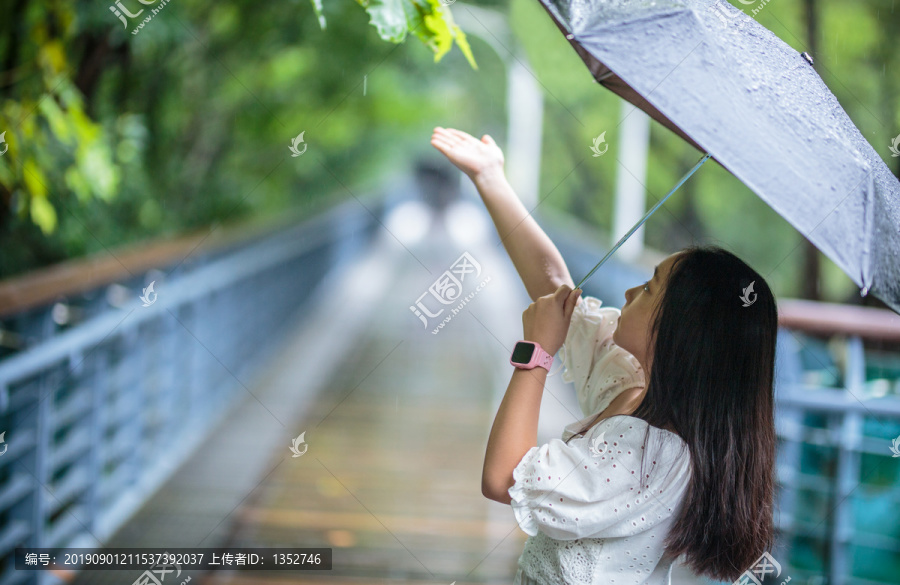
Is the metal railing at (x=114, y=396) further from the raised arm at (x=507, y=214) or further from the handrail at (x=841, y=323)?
the handrail at (x=841, y=323)

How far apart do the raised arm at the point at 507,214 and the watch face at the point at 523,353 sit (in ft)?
1.12

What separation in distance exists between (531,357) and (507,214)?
1.39 feet

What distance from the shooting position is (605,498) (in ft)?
4.03

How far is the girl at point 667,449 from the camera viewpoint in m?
1.24

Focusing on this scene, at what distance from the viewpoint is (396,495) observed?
3811 mm

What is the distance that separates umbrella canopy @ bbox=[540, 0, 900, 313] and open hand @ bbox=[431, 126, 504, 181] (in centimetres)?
45

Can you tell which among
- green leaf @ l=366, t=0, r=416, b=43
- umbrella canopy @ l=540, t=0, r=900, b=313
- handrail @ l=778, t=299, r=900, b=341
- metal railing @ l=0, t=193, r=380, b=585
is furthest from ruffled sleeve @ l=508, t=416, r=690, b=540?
metal railing @ l=0, t=193, r=380, b=585

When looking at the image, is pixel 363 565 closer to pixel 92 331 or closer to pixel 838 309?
pixel 92 331

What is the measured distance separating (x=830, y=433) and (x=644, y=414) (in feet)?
5.64

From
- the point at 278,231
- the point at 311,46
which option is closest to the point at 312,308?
the point at 278,231

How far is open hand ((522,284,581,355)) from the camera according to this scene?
1311mm

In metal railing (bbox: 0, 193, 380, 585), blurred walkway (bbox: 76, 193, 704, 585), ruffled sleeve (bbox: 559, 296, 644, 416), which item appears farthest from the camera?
blurred walkway (bbox: 76, 193, 704, 585)

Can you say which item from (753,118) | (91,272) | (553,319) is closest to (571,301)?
(553,319)

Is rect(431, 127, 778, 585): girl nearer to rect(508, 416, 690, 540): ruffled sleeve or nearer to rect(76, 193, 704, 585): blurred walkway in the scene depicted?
rect(508, 416, 690, 540): ruffled sleeve
